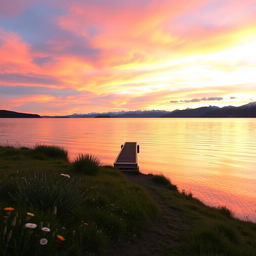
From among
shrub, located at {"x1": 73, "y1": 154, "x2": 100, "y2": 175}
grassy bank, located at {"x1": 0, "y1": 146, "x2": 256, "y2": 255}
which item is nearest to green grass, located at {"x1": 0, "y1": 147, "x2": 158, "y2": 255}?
grassy bank, located at {"x1": 0, "y1": 146, "x2": 256, "y2": 255}

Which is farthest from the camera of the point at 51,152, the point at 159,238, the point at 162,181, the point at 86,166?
the point at 51,152

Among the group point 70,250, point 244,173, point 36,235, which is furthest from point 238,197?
point 36,235

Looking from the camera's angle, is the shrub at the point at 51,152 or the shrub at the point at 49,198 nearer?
the shrub at the point at 49,198

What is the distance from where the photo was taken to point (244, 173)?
1891cm

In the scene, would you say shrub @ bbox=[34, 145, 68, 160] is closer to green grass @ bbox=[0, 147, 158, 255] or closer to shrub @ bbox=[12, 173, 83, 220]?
green grass @ bbox=[0, 147, 158, 255]

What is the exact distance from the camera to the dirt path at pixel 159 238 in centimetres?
449

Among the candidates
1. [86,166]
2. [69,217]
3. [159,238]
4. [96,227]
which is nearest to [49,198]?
[69,217]

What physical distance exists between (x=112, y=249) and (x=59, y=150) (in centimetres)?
1256

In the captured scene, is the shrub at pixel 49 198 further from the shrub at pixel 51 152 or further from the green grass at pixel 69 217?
the shrub at pixel 51 152

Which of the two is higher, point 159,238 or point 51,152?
point 51,152

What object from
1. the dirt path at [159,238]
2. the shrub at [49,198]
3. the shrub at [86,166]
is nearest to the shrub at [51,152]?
the shrub at [86,166]

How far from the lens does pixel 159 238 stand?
5.23m

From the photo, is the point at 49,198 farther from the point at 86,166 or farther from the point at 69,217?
the point at 86,166

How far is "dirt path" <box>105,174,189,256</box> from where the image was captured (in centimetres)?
449
